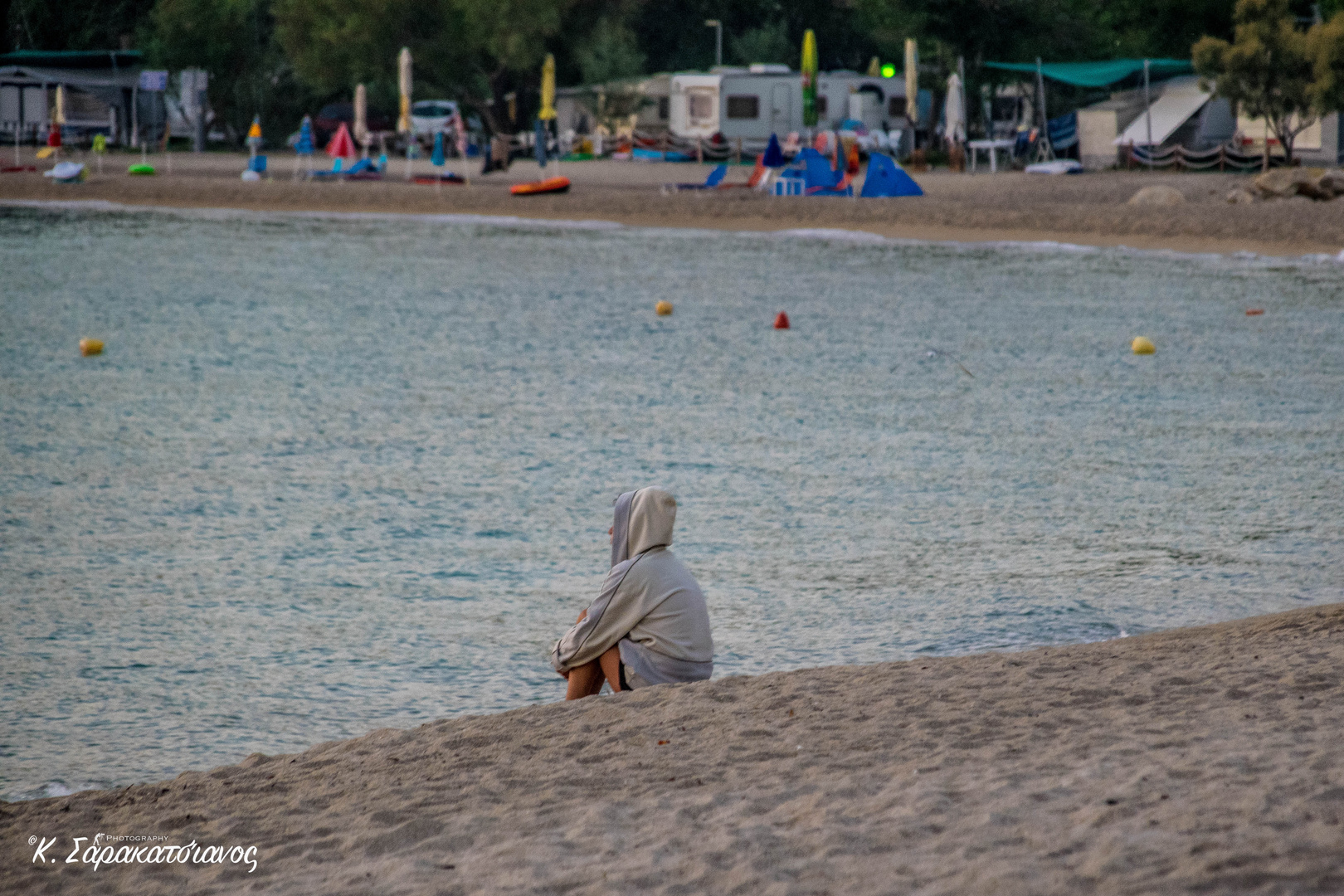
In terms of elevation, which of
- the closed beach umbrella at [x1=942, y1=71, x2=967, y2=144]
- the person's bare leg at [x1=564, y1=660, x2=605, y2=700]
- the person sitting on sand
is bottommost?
the person's bare leg at [x1=564, y1=660, x2=605, y2=700]

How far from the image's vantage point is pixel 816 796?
4055 millimetres

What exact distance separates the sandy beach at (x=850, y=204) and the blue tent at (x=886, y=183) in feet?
1.56

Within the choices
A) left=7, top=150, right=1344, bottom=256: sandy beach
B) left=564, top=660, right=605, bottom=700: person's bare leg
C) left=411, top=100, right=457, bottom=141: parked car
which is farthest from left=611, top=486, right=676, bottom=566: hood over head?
left=411, top=100, right=457, bottom=141: parked car

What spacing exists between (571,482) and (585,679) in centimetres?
442

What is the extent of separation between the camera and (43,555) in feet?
26.8

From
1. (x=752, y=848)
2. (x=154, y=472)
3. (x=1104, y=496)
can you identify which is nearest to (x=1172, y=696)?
(x=752, y=848)

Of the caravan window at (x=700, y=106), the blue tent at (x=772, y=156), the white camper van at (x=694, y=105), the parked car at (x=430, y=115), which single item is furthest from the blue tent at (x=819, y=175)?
the parked car at (x=430, y=115)

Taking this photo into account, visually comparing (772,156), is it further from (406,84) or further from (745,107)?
(745,107)

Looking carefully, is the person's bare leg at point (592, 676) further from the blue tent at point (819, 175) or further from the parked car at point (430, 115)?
the parked car at point (430, 115)

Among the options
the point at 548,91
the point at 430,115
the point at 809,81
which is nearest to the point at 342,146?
the point at 548,91

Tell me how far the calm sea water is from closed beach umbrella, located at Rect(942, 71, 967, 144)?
14.8 metres

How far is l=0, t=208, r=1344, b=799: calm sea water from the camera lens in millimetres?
6695

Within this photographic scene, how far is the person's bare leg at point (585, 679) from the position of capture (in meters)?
5.38

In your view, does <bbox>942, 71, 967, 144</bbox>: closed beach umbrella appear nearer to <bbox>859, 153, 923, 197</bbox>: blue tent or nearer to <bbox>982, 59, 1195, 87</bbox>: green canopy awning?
<bbox>982, 59, 1195, 87</bbox>: green canopy awning
